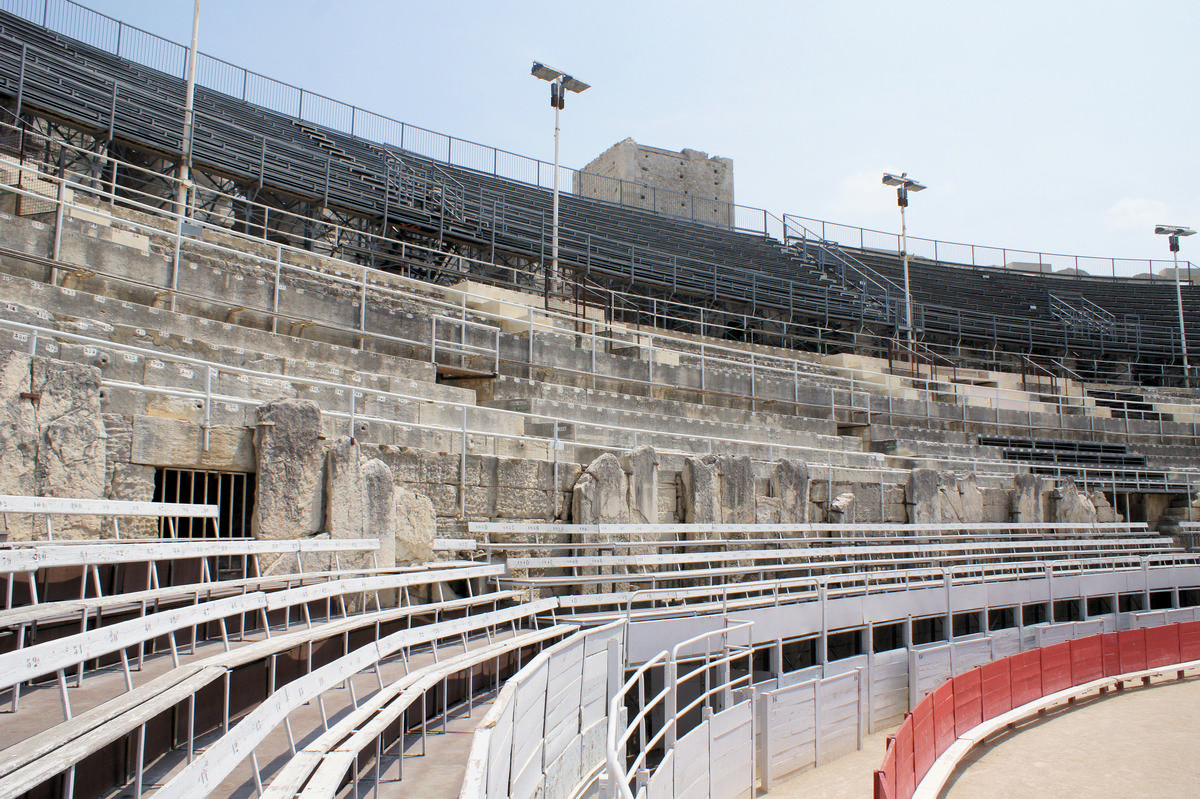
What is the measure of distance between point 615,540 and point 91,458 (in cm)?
590

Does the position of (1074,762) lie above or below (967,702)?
below

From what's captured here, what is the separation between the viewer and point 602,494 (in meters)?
10.4

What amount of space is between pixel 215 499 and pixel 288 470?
67 cm

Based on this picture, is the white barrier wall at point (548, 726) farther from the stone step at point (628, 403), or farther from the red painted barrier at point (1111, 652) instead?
the red painted barrier at point (1111, 652)

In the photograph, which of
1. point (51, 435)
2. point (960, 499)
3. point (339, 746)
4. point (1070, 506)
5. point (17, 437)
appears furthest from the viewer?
point (1070, 506)

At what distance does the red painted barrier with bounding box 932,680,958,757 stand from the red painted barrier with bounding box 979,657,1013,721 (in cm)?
109

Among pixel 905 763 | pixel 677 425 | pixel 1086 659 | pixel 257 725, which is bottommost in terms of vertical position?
pixel 905 763

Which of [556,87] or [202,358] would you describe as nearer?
[202,358]

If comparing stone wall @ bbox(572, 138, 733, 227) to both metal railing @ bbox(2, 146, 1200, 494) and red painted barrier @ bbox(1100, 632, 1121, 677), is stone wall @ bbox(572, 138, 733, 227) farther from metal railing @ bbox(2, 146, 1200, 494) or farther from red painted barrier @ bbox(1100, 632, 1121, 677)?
red painted barrier @ bbox(1100, 632, 1121, 677)

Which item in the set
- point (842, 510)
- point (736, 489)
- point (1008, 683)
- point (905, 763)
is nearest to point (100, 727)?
point (905, 763)

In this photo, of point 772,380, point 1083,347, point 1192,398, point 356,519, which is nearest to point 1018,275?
point 1083,347

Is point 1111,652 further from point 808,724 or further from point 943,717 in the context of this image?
point 808,724

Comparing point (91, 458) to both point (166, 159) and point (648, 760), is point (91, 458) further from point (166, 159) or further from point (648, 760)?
point (166, 159)

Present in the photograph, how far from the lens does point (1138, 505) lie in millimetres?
21625
